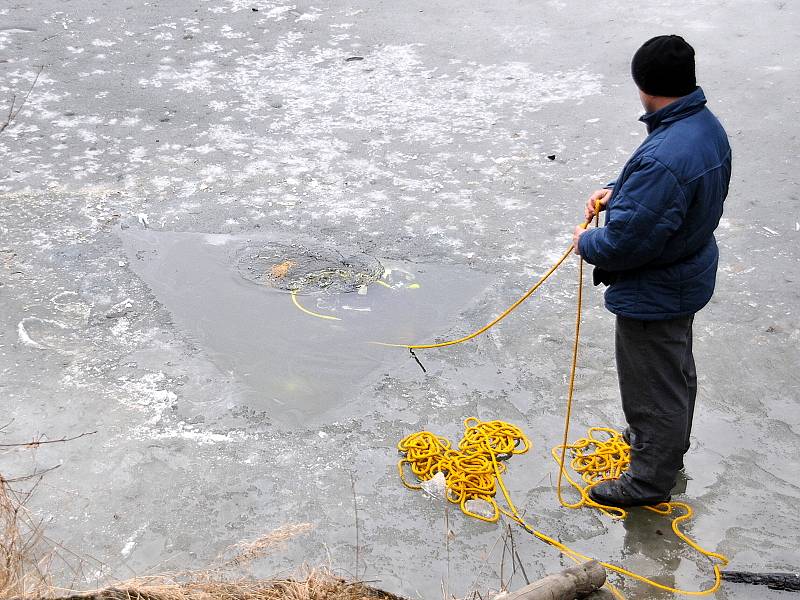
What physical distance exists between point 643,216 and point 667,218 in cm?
9

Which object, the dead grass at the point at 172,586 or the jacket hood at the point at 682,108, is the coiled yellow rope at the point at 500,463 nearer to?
the jacket hood at the point at 682,108

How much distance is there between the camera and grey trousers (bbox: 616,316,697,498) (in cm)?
331

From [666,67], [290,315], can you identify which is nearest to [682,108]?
[666,67]

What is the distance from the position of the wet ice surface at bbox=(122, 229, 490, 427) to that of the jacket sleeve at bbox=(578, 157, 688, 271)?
164 cm

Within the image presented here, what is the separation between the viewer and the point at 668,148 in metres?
3.02

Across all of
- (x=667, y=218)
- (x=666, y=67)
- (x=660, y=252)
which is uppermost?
(x=666, y=67)

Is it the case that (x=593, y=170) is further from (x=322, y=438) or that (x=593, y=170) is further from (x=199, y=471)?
(x=199, y=471)

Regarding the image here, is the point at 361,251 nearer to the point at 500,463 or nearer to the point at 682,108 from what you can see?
the point at 500,463

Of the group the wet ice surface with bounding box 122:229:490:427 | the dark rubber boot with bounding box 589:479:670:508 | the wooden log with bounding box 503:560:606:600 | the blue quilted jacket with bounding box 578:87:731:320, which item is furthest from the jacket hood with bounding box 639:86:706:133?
the wet ice surface with bounding box 122:229:490:427

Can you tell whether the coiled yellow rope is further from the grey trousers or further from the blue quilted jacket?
the blue quilted jacket

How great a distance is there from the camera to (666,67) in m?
3.00

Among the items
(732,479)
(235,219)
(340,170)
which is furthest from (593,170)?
(732,479)

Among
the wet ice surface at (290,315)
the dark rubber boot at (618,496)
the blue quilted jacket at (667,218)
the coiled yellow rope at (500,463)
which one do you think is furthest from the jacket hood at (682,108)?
the wet ice surface at (290,315)

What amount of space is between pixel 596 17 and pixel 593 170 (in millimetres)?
3621
